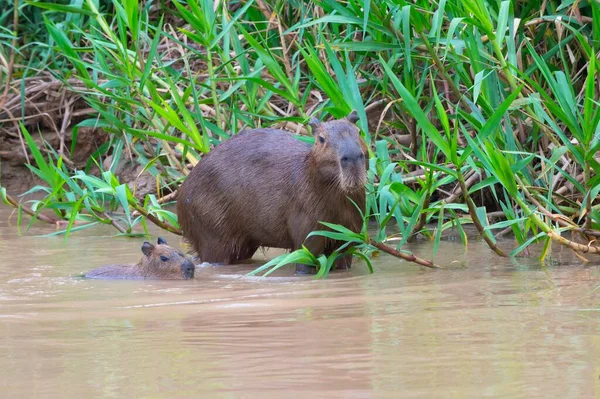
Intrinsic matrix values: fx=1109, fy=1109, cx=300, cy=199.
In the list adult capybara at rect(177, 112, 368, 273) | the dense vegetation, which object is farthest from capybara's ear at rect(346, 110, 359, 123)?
the dense vegetation

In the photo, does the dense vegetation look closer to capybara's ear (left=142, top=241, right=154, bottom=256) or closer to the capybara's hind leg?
capybara's ear (left=142, top=241, right=154, bottom=256)

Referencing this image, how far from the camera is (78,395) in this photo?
255 centimetres

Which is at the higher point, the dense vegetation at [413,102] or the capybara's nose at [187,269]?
the dense vegetation at [413,102]

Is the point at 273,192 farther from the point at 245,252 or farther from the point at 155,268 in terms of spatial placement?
the point at 155,268

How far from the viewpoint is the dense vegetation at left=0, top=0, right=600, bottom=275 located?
4559mm

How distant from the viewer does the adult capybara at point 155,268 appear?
492 centimetres

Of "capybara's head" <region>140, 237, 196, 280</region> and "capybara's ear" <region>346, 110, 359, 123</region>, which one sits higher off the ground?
"capybara's ear" <region>346, 110, 359, 123</region>

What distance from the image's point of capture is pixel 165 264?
4.98 m

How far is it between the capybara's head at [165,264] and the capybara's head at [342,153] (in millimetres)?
731

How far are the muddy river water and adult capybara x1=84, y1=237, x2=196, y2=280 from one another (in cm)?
13

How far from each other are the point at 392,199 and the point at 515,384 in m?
2.33

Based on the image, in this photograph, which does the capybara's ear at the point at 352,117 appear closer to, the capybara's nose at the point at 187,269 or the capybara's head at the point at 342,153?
the capybara's head at the point at 342,153

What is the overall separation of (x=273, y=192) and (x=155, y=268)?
2.19ft

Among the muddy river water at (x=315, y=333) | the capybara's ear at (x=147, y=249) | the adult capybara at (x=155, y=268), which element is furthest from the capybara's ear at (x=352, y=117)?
the capybara's ear at (x=147, y=249)
